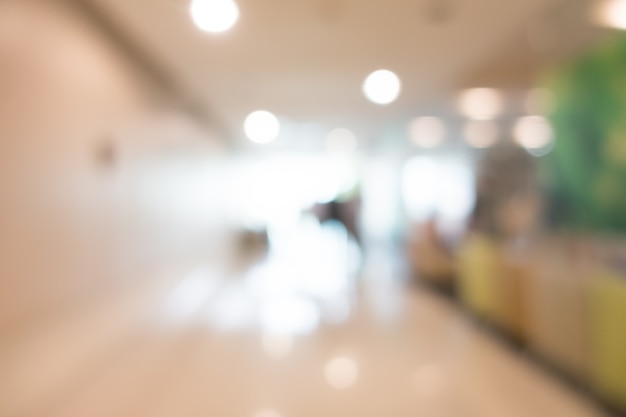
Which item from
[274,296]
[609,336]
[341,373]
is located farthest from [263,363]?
[274,296]

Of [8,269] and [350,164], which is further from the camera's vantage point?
[350,164]

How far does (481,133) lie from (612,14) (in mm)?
7929

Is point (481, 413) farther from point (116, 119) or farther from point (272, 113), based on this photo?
point (272, 113)

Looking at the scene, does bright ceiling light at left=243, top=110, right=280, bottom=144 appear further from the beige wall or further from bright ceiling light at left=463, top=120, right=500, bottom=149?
bright ceiling light at left=463, top=120, right=500, bottom=149

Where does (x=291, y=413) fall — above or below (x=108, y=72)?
below

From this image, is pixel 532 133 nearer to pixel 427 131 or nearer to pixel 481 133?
pixel 481 133

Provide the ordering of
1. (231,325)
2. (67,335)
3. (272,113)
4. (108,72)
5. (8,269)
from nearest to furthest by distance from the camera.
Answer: (8,269)
(67,335)
(108,72)
(231,325)
(272,113)

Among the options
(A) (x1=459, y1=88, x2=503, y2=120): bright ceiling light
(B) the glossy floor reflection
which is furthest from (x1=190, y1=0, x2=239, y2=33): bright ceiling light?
(A) (x1=459, y1=88, x2=503, y2=120): bright ceiling light

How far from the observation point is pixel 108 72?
5.09 metres

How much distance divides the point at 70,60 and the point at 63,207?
42.5 inches

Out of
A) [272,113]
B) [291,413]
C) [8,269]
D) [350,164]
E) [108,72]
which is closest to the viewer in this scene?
[8,269]

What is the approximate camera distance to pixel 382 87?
7414 mm

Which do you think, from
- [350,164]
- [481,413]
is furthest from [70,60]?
[350,164]

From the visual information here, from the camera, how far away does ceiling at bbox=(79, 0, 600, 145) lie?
4.48 meters
